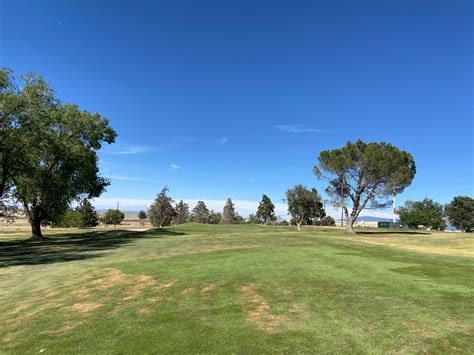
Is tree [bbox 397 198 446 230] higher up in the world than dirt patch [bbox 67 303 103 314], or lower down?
higher up

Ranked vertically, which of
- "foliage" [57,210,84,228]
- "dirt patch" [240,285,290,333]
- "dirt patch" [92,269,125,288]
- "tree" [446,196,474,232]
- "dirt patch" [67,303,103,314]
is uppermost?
"tree" [446,196,474,232]

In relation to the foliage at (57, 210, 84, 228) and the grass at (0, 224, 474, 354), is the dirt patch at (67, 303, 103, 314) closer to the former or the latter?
the grass at (0, 224, 474, 354)

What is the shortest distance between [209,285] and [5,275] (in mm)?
8951

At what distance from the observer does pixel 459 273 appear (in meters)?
12.8

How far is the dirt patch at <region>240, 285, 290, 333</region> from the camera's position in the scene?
7027mm

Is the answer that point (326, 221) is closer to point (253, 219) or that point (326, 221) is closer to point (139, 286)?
point (253, 219)

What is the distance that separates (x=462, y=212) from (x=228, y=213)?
67338 mm

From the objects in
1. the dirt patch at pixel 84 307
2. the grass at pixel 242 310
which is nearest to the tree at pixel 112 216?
the grass at pixel 242 310

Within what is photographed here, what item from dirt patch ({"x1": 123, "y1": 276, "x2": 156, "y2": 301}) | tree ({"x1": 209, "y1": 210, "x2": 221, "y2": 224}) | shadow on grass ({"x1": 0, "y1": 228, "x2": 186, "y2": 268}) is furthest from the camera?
tree ({"x1": 209, "y1": 210, "x2": 221, "y2": 224})

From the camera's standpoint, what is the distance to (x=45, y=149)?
100 ft

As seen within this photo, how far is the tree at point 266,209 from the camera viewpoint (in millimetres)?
116812

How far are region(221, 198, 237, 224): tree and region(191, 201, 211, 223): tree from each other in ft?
17.5

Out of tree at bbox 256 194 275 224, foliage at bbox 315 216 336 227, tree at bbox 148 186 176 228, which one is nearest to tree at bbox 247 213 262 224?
tree at bbox 256 194 275 224

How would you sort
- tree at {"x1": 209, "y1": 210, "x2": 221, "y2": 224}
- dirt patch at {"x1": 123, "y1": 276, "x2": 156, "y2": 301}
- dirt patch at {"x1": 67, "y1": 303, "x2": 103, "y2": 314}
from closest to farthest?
dirt patch at {"x1": 67, "y1": 303, "x2": 103, "y2": 314} → dirt patch at {"x1": 123, "y1": 276, "x2": 156, "y2": 301} → tree at {"x1": 209, "y1": 210, "x2": 221, "y2": 224}
